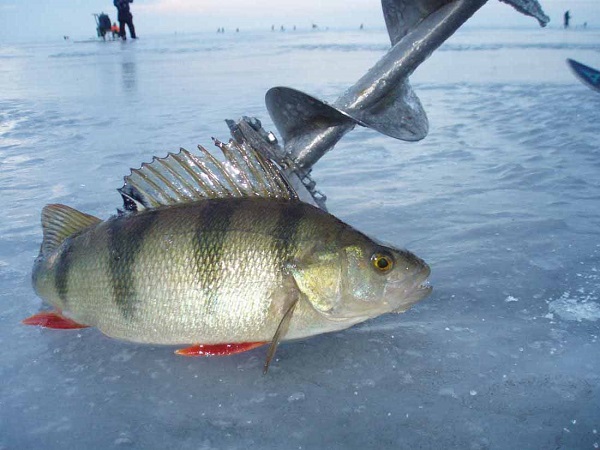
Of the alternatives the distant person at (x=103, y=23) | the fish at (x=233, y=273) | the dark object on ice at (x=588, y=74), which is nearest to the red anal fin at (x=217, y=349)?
the fish at (x=233, y=273)

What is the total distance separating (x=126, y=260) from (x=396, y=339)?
1.27m

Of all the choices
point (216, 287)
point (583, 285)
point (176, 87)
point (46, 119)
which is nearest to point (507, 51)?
point (176, 87)

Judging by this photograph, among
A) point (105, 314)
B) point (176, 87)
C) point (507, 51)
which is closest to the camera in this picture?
point (105, 314)

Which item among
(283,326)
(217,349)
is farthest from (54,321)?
(283,326)

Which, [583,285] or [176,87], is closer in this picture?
[583,285]

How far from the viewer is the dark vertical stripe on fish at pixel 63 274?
2.45m

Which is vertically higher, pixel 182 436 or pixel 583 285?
pixel 182 436

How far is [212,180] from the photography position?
2479 millimetres

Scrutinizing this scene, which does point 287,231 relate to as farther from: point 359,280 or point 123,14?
point 123,14

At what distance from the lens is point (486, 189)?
4727 mm

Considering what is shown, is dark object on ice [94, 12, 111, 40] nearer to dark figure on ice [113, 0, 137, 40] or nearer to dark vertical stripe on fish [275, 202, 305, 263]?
dark figure on ice [113, 0, 137, 40]

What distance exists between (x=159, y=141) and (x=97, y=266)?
14.6 ft

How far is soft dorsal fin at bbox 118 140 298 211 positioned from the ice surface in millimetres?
715

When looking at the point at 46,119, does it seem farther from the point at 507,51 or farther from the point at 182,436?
the point at 507,51
